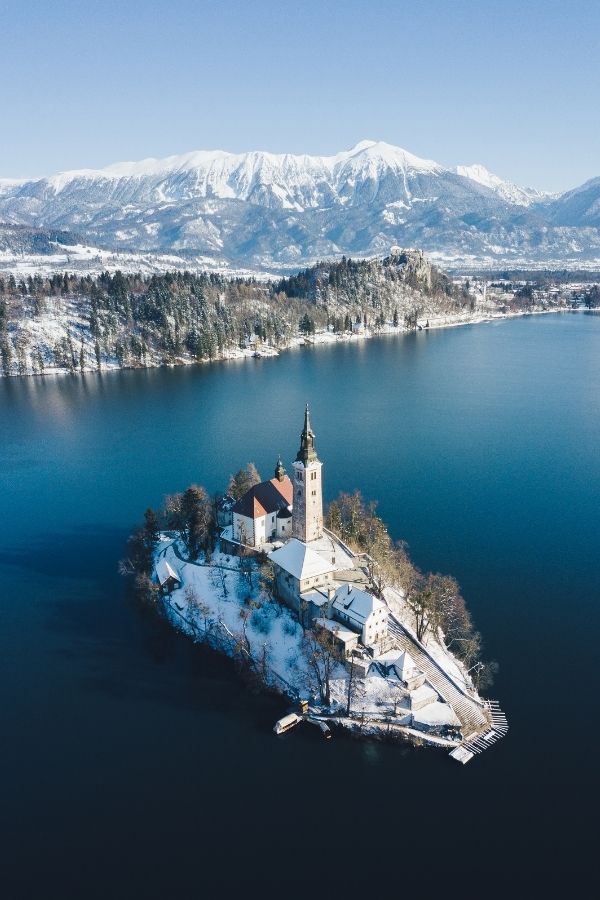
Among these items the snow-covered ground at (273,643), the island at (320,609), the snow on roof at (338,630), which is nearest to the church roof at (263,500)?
the island at (320,609)

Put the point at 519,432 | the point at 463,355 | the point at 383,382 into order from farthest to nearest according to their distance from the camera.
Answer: the point at 463,355
the point at 383,382
the point at 519,432

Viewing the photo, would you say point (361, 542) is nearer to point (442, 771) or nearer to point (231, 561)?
point (231, 561)

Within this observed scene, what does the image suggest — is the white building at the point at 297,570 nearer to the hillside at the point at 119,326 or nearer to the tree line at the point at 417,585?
the tree line at the point at 417,585

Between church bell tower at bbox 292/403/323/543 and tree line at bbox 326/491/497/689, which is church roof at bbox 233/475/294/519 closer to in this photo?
church bell tower at bbox 292/403/323/543

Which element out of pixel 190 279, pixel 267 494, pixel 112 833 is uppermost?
pixel 190 279

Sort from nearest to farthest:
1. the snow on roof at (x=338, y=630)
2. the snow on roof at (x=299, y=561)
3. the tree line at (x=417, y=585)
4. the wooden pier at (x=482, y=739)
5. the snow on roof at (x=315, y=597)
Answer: the wooden pier at (x=482, y=739)
the snow on roof at (x=338, y=630)
the tree line at (x=417, y=585)
the snow on roof at (x=315, y=597)
the snow on roof at (x=299, y=561)

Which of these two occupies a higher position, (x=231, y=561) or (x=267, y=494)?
(x=267, y=494)

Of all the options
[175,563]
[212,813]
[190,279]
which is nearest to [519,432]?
[175,563]
